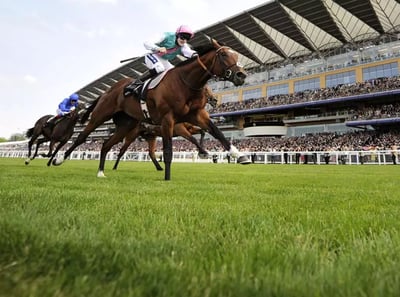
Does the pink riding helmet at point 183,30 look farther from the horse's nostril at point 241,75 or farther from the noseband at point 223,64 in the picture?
the horse's nostril at point 241,75

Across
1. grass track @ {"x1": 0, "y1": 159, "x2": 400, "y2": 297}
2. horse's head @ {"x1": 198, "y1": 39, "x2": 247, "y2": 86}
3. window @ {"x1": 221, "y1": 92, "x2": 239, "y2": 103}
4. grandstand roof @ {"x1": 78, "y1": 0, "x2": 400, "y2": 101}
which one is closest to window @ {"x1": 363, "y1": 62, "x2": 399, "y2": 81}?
grandstand roof @ {"x1": 78, "y1": 0, "x2": 400, "y2": 101}

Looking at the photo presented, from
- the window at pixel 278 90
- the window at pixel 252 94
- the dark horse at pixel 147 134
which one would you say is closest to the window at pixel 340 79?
the window at pixel 278 90

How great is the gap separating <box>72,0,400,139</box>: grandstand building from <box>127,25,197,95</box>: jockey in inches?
1387

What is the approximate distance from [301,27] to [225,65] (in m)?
42.8

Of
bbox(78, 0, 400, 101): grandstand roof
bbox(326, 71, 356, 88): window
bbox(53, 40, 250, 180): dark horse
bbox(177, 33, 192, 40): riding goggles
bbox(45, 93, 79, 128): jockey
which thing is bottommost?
bbox(53, 40, 250, 180): dark horse

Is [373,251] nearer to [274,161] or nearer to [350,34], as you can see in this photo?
[274,161]

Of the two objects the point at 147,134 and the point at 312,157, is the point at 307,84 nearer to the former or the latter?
the point at 312,157

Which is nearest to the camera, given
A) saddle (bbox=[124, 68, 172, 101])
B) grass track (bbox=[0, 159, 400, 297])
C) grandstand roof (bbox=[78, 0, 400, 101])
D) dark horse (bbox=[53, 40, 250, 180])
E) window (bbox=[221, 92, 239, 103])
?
grass track (bbox=[0, 159, 400, 297])

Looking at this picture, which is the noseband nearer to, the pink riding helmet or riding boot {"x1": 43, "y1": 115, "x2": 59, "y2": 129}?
the pink riding helmet

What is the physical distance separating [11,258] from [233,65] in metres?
5.02

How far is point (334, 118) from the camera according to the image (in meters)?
42.7

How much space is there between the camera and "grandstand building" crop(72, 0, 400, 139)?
3831cm

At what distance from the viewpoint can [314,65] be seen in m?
49.2

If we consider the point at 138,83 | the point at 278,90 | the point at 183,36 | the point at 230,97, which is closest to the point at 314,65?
the point at 278,90
